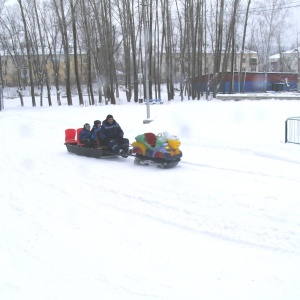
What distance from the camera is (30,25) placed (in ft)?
144

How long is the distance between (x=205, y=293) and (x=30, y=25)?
148ft

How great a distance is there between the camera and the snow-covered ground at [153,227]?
417 cm

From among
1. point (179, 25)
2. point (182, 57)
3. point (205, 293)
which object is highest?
point (179, 25)

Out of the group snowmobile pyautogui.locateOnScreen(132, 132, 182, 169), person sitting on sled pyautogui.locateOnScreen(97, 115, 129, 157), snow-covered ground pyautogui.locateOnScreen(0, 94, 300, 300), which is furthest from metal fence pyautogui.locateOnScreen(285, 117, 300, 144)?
person sitting on sled pyautogui.locateOnScreen(97, 115, 129, 157)

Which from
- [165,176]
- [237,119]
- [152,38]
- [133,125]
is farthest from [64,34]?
[165,176]

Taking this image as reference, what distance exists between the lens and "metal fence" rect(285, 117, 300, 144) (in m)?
11.6

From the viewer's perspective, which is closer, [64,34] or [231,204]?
[231,204]

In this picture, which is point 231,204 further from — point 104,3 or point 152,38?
point 152,38

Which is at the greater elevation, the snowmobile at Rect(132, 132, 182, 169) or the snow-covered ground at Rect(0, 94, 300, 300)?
the snowmobile at Rect(132, 132, 182, 169)

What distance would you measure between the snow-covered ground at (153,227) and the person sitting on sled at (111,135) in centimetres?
49

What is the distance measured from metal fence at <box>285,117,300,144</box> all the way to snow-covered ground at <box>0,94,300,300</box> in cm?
48

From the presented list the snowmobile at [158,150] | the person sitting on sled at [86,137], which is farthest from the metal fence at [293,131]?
the person sitting on sled at [86,137]

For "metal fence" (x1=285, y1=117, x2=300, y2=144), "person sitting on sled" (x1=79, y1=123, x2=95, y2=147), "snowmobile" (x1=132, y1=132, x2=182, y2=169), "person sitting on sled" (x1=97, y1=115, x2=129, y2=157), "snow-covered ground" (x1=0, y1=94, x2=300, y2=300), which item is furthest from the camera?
"person sitting on sled" (x1=79, y1=123, x2=95, y2=147)

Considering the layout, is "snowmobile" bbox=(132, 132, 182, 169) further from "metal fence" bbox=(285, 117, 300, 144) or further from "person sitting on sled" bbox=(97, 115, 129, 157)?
"metal fence" bbox=(285, 117, 300, 144)
